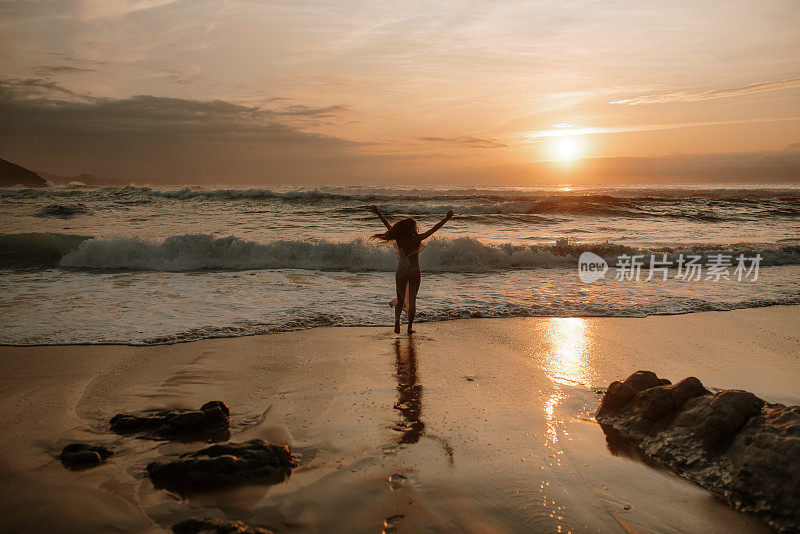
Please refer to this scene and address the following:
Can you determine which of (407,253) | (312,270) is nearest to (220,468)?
(407,253)

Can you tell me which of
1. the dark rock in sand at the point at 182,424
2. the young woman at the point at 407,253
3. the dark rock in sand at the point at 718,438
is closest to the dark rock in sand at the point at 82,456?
the dark rock in sand at the point at 182,424

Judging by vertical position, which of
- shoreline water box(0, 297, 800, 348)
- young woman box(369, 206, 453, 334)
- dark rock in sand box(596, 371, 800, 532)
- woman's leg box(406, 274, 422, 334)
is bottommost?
shoreline water box(0, 297, 800, 348)

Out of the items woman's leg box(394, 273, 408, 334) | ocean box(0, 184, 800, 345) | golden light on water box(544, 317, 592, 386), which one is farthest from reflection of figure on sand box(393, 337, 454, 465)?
ocean box(0, 184, 800, 345)

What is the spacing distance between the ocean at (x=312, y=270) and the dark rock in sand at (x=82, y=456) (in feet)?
11.3

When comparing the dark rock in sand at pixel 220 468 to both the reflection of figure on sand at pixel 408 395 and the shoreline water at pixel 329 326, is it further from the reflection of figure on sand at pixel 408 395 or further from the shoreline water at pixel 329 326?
the shoreline water at pixel 329 326

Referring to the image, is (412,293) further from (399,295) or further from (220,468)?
(220,468)

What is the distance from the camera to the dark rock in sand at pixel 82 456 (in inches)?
133

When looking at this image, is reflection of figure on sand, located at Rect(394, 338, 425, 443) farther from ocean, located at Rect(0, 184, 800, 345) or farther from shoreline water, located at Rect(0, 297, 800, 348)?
ocean, located at Rect(0, 184, 800, 345)

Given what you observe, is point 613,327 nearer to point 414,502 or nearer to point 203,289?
point 414,502

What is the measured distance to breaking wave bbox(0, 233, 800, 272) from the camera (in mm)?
14086

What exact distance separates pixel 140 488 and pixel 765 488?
3775 mm

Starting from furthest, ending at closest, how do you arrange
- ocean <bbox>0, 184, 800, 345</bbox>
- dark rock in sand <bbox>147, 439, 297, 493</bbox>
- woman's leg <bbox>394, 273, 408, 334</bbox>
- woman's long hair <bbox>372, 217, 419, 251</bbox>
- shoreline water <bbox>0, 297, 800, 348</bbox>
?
ocean <bbox>0, 184, 800, 345</bbox> < woman's leg <bbox>394, 273, 408, 334</bbox> < woman's long hair <bbox>372, 217, 419, 251</bbox> < shoreline water <bbox>0, 297, 800, 348</bbox> < dark rock in sand <bbox>147, 439, 297, 493</bbox>

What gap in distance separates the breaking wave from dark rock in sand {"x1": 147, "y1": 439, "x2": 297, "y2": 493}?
10.7 metres

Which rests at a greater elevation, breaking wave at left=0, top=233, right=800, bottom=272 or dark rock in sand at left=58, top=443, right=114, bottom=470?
breaking wave at left=0, top=233, right=800, bottom=272
